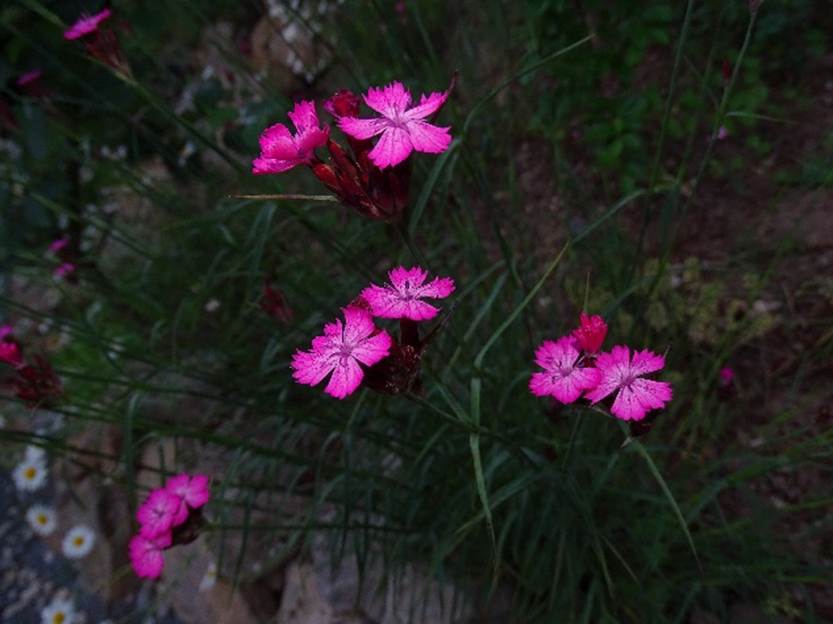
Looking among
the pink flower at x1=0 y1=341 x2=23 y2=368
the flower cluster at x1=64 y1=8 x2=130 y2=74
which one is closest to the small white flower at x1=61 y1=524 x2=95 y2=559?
the pink flower at x1=0 y1=341 x2=23 y2=368

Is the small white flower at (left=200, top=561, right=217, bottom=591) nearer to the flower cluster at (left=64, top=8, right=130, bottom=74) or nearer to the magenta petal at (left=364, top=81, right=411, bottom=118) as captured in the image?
the flower cluster at (left=64, top=8, right=130, bottom=74)

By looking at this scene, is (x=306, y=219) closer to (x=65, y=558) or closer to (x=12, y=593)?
(x=65, y=558)

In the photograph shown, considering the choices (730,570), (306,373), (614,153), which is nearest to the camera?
(306,373)

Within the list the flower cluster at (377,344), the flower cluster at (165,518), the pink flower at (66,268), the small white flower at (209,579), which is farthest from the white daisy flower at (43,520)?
the flower cluster at (377,344)

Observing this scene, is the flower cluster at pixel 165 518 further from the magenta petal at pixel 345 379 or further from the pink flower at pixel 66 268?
the pink flower at pixel 66 268

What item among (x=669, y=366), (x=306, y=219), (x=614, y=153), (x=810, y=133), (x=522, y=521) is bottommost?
(x=522, y=521)

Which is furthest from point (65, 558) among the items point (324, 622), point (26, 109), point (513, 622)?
point (513, 622)

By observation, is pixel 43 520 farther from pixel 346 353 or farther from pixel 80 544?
pixel 346 353
